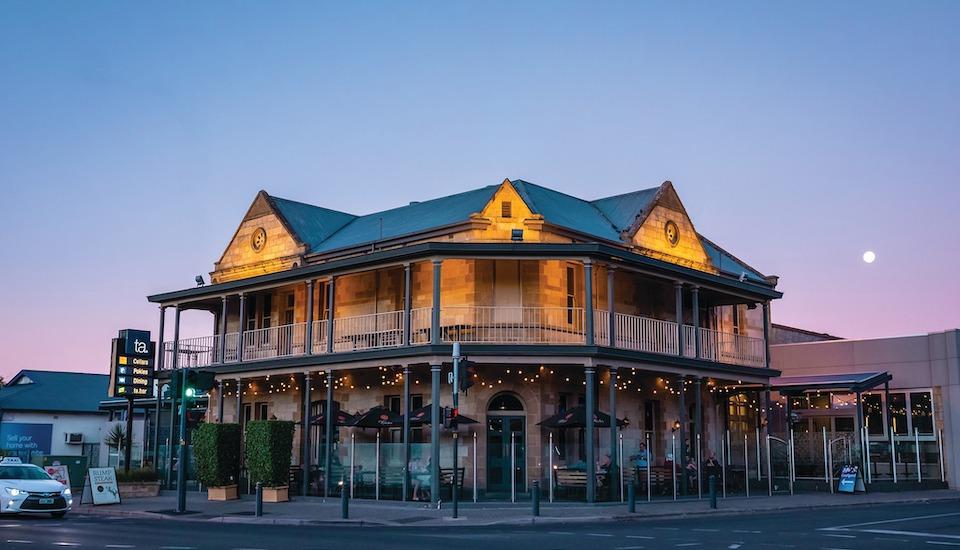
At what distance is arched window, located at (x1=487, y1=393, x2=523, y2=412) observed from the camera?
1204 inches

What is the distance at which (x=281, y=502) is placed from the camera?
2836cm

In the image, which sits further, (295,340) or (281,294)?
(281,294)

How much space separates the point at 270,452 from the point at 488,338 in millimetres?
6946

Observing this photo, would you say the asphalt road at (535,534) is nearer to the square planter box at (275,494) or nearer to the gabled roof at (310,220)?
the square planter box at (275,494)

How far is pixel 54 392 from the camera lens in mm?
63094

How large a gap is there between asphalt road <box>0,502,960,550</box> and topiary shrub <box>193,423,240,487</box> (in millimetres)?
5687

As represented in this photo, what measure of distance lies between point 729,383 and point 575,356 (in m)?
10.9

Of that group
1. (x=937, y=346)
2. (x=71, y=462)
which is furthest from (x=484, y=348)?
(x=937, y=346)

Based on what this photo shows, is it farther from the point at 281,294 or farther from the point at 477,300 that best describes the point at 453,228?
the point at 281,294

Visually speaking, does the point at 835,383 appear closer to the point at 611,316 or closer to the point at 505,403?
the point at 611,316

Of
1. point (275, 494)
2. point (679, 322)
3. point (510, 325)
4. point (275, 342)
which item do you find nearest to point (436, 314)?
point (510, 325)

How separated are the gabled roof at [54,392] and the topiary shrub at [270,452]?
36.3 m

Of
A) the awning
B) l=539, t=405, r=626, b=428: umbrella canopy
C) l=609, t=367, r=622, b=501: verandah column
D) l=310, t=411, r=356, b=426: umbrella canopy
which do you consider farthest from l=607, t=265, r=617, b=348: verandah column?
the awning

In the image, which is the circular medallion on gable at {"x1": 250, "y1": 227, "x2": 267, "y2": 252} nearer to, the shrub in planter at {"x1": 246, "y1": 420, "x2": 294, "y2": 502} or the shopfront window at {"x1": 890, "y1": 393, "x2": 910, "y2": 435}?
the shrub in planter at {"x1": 246, "y1": 420, "x2": 294, "y2": 502}
